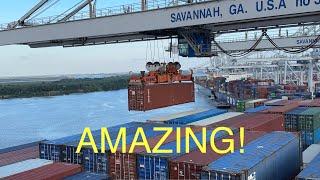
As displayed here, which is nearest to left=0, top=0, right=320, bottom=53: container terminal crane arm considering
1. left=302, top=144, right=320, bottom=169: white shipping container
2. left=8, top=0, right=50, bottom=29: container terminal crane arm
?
left=8, top=0, right=50, bottom=29: container terminal crane arm

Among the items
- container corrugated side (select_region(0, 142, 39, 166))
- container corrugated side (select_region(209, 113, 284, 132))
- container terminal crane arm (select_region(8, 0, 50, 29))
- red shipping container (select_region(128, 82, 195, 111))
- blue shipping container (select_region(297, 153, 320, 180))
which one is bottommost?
container corrugated side (select_region(0, 142, 39, 166))

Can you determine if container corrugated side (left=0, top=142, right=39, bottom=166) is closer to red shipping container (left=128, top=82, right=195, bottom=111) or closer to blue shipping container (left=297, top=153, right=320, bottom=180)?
red shipping container (left=128, top=82, right=195, bottom=111)

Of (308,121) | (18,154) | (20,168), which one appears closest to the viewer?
(20,168)

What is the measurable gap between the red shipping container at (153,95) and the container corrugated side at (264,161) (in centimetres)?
325

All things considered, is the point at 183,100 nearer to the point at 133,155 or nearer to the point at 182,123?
the point at 133,155

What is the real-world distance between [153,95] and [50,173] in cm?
465

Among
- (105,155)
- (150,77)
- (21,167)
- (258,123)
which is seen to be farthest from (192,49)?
(258,123)

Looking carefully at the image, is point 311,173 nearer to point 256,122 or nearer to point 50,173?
point 50,173

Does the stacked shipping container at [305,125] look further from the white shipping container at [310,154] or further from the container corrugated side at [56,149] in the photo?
the container corrugated side at [56,149]

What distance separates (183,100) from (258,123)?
689 centimetres

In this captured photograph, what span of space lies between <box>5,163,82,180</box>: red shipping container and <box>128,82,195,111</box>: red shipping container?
3.21 metres

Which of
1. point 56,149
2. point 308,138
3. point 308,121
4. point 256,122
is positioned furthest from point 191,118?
point 56,149

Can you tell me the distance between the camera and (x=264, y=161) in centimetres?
1213

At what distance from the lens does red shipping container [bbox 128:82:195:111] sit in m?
13.9
